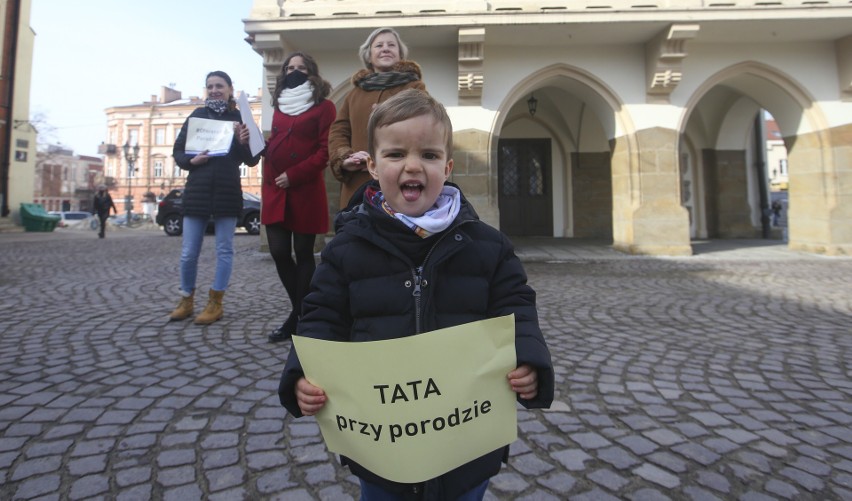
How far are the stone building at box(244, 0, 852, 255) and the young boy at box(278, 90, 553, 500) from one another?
25.6 feet

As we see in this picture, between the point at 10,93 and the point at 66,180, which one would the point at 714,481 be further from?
the point at 66,180

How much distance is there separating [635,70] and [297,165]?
851 centimetres

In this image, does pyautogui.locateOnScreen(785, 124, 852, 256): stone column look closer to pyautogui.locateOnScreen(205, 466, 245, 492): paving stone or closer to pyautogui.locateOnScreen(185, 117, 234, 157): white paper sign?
pyautogui.locateOnScreen(185, 117, 234, 157): white paper sign

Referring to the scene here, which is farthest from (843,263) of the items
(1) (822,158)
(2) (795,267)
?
(1) (822,158)

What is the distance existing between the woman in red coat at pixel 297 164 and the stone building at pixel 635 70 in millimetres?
5924

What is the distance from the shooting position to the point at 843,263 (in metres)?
7.87

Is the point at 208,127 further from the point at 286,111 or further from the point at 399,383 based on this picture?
the point at 399,383

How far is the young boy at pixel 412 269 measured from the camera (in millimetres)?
1109

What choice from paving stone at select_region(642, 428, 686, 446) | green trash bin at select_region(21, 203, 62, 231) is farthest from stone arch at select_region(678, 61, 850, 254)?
green trash bin at select_region(21, 203, 62, 231)

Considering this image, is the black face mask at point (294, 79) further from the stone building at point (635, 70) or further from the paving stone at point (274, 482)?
the stone building at point (635, 70)

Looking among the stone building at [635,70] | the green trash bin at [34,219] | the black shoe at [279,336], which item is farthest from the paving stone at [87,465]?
the green trash bin at [34,219]

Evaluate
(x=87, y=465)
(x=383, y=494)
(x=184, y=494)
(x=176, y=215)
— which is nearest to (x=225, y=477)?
(x=184, y=494)

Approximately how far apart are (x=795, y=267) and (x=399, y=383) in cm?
883

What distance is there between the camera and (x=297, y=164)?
319 centimetres
